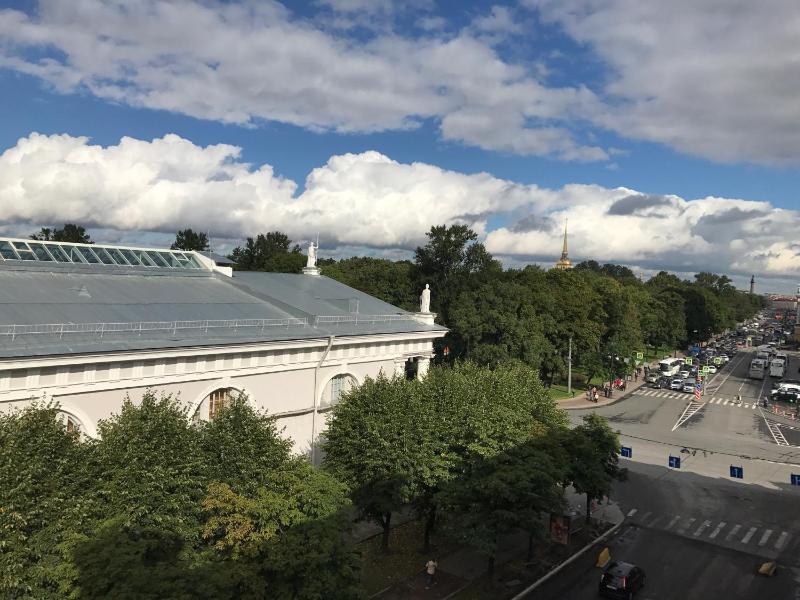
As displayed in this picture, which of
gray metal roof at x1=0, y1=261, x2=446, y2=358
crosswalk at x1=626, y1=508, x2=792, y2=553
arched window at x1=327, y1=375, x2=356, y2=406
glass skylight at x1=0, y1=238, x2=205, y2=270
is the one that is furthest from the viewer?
arched window at x1=327, y1=375, x2=356, y2=406

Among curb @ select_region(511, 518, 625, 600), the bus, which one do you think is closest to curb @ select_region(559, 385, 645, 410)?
the bus

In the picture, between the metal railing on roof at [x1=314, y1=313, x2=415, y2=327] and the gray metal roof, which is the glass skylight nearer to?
the gray metal roof

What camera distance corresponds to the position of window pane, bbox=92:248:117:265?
30.5m

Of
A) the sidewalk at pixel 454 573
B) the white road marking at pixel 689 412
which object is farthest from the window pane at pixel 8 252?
the white road marking at pixel 689 412

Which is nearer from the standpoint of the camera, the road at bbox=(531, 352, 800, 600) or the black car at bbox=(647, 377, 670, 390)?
the road at bbox=(531, 352, 800, 600)

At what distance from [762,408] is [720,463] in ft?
97.0

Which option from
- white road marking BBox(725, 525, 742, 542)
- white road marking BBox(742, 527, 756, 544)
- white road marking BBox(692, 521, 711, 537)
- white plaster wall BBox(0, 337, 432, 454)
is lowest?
white road marking BBox(692, 521, 711, 537)

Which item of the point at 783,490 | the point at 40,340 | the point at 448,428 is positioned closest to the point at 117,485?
the point at 40,340

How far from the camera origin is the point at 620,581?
934 inches

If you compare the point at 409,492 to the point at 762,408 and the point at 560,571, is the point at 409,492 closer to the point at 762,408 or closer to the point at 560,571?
the point at 560,571

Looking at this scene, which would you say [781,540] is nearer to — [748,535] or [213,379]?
[748,535]

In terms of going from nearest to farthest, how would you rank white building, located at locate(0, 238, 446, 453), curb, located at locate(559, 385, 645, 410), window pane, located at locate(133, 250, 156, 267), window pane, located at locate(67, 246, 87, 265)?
white building, located at locate(0, 238, 446, 453) < window pane, located at locate(67, 246, 87, 265) < window pane, located at locate(133, 250, 156, 267) < curb, located at locate(559, 385, 645, 410)

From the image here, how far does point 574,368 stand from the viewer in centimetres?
7819

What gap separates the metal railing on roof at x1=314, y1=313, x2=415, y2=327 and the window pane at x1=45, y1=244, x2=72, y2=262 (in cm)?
1268
